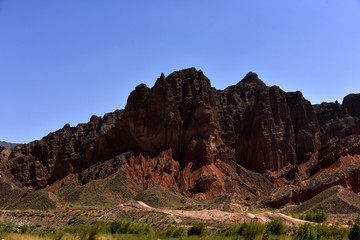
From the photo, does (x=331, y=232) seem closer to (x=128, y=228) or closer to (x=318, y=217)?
(x=318, y=217)

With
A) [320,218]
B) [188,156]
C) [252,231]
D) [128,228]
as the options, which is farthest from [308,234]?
[188,156]

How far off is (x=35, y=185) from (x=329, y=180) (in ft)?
259

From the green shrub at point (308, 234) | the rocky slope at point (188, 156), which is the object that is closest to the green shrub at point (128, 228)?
the green shrub at point (308, 234)

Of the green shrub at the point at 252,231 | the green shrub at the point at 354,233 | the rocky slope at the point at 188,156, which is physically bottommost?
the green shrub at the point at 354,233

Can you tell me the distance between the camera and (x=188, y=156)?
350 feet

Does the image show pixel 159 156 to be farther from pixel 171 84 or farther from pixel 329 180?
pixel 329 180

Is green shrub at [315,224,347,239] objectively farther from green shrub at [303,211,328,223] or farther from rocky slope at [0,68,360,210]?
rocky slope at [0,68,360,210]

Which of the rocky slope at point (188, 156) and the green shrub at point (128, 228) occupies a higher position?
the rocky slope at point (188, 156)

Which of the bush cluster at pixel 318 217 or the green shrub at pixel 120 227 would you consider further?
the bush cluster at pixel 318 217

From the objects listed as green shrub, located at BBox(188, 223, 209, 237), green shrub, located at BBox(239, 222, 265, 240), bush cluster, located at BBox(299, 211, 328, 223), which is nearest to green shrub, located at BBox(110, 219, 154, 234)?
green shrub, located at BBox(188, 223, 209, 237)

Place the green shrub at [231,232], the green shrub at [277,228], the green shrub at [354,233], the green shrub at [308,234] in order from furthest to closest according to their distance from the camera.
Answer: the green shrub at [231,232]
the green shrub at [277,228]
the green shrub at [354,233]
the green shrub at [308,234]

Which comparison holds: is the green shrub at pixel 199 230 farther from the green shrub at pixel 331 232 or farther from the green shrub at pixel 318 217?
the green shrub at pixel 318 217

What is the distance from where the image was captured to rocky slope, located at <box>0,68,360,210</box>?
3735 inches

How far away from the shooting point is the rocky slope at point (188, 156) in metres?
94.9
